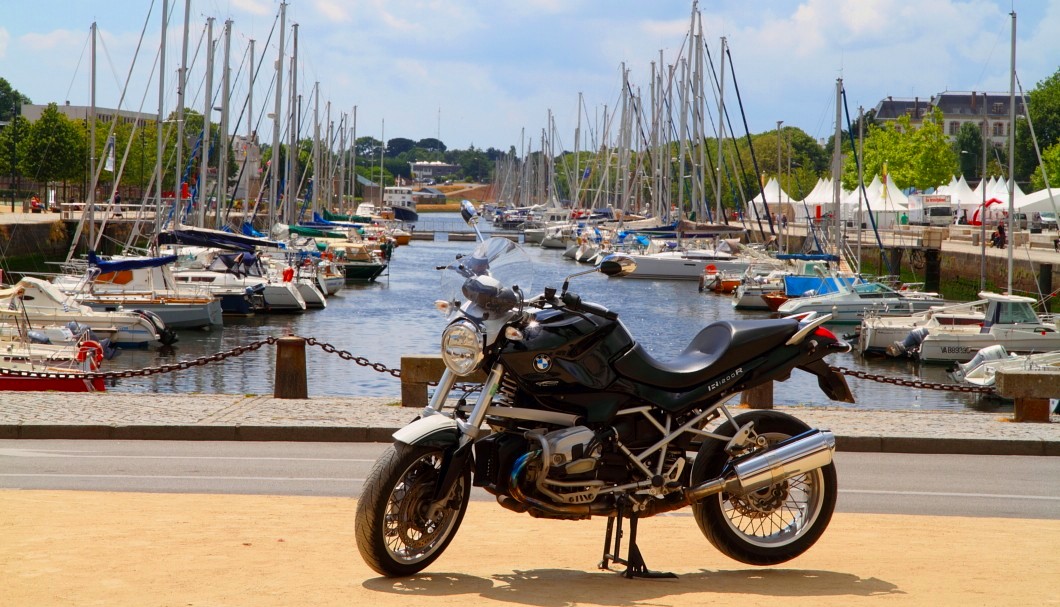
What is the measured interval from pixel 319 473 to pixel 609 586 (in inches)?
167

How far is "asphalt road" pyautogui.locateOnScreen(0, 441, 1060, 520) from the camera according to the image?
858 centimetres

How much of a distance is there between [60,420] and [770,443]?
786 cm

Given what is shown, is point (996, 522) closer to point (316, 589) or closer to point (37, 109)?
point (316, 589)

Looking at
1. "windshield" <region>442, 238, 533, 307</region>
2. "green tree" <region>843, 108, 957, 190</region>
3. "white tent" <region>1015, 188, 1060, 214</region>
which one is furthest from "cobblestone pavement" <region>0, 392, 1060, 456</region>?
"green tree" <region>843, 108, 957, 190</region>

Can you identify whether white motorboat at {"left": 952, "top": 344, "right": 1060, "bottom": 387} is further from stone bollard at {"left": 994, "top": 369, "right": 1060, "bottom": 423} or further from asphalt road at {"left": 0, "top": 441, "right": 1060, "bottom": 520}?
asphalt road at {"left": 0, "top": 441, "right": 1060, "bottom": 520}

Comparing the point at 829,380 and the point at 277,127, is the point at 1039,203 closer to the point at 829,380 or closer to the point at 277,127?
the point at 277,127

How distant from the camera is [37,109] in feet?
406

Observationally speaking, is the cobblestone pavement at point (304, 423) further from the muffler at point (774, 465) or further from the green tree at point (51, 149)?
the green tree at point (51, 149)

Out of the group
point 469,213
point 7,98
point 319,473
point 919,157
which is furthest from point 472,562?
point 7,98

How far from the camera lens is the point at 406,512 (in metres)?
5.76

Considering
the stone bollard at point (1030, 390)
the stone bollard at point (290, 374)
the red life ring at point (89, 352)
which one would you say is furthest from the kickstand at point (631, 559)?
the red life ring at point (89, 352)

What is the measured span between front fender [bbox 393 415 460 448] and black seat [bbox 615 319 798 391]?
895mm

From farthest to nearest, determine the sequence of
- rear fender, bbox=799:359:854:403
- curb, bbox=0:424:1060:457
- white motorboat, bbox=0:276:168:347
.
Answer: white motorboat, bbox=0:276:168:347 < curb, bbox=0:424:1060:457 < rear fender, bbox=799:359:854:403

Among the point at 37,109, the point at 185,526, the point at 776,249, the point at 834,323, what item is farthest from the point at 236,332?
the point at 37,109
